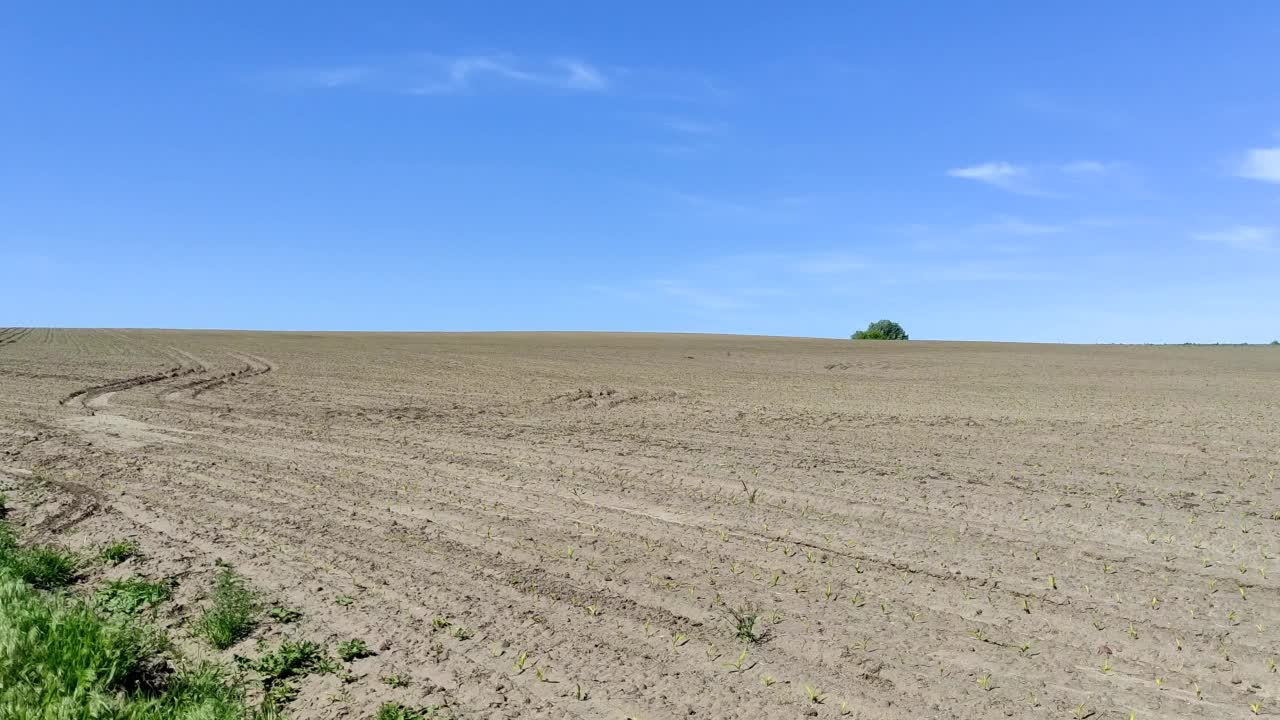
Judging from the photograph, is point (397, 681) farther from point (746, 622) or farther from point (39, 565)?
point (39, 565)

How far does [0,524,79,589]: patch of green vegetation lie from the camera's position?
222 inches

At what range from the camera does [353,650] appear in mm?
4625

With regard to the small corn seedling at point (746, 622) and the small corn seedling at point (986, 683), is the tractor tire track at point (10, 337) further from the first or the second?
the small corn seedling at point (986, 683)

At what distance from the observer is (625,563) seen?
19.4ft

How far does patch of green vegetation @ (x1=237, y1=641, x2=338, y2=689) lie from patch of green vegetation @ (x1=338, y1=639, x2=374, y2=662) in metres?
0.07

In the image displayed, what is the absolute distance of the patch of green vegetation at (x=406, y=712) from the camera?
13.0 ft

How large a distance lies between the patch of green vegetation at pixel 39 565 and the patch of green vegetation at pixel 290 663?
2.10 m

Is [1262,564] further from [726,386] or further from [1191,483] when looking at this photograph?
[726,386]

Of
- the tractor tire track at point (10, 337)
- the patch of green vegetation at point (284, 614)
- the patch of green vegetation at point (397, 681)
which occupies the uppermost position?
the tractor tire track at point (10, 337)

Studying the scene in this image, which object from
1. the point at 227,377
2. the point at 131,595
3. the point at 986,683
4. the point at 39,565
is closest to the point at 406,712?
the point at 131,595

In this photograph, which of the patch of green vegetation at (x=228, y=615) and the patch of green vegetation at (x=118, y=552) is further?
the patch of green vegetation at (x=118, y=552)

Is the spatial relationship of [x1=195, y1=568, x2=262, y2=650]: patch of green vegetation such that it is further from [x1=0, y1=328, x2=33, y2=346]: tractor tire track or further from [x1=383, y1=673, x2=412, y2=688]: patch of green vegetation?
[x1=0, y1=328, x2=33, y2=346]: tractor tire track

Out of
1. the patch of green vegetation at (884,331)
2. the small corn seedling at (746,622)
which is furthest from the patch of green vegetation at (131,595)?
the patch of green vegetation at (884,331)

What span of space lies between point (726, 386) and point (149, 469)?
490 inches
